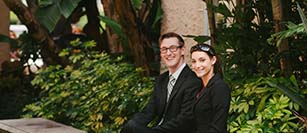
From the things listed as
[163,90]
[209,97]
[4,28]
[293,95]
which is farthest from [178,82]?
[4,28]

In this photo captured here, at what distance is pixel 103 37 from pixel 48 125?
4089 mm

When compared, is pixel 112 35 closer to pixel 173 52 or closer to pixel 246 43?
pixel 246 43

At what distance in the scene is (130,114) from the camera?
789 centimetres

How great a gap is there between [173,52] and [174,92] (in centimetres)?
33

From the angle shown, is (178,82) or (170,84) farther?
(170,84)

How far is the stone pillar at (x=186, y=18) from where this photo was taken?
8.82m

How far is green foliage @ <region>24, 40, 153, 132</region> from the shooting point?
→ 7949 millimetres

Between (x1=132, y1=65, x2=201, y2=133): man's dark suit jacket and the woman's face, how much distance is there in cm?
61

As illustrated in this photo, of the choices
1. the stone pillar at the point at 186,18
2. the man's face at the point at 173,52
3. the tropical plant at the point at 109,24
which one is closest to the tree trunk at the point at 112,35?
the tropical plant at the point at 109,24

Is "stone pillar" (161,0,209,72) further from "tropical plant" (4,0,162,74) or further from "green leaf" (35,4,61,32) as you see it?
"green leaf" (35,4,61,32)

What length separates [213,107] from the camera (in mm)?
4922

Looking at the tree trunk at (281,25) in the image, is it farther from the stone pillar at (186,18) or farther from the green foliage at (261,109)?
the stone pillar at (186,18)

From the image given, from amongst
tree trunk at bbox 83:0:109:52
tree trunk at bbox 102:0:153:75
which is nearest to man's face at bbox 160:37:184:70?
tree trunk at bbox 102:0:153:75

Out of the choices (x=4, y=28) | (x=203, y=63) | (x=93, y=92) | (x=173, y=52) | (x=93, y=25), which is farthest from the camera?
(x=4, y=28)
